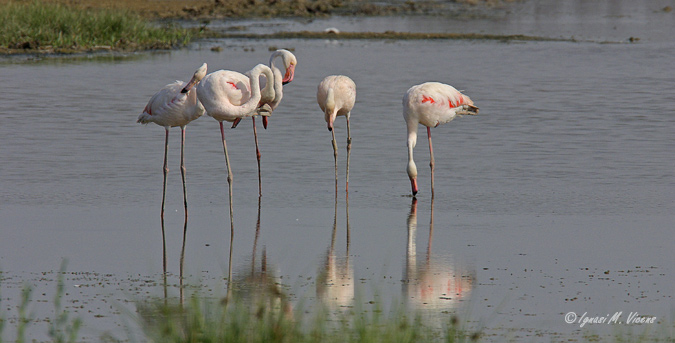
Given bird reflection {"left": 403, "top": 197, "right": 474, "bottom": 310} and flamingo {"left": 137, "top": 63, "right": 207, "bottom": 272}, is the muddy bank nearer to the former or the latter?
flamingo {"left": 137, "top": 63, "right": 207, "bottom": 272}

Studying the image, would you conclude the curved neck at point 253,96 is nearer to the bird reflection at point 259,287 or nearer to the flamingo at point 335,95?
the flamingo at point 335,95

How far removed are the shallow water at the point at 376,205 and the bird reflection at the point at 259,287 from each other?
6 cm

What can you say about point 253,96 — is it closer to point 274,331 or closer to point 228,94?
point 228,94

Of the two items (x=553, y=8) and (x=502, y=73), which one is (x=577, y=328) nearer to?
(x=502, y=73)

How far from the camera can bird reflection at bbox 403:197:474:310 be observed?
6.12m

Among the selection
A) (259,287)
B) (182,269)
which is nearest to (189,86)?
(182,269)

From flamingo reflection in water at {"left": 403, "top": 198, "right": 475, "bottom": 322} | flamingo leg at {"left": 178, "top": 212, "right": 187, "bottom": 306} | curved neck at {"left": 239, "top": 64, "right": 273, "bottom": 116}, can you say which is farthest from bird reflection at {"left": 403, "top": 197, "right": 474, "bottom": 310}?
curved neck at {"left": 239, "top": 64, "right": 273, "bottom": 116}

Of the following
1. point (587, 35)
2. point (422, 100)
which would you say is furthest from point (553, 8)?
point (422, 100)

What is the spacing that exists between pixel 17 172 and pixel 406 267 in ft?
16.8

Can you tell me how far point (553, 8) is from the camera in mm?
37781

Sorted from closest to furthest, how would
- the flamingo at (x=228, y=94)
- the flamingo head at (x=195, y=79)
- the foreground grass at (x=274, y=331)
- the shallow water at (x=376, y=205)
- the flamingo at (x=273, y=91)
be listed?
the foreground grass at (x=274, y=331)
the shallow water at (x=376, y=205)
the flamingo head at (x=195, y=79)
the flamingo at (x=228, y=94)
the flamingo at (x=273, y=91)

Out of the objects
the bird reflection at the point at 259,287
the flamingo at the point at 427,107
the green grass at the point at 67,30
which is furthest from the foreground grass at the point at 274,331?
the green grass at the point at 67,30

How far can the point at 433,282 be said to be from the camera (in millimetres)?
6566

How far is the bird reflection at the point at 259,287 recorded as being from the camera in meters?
6.01
